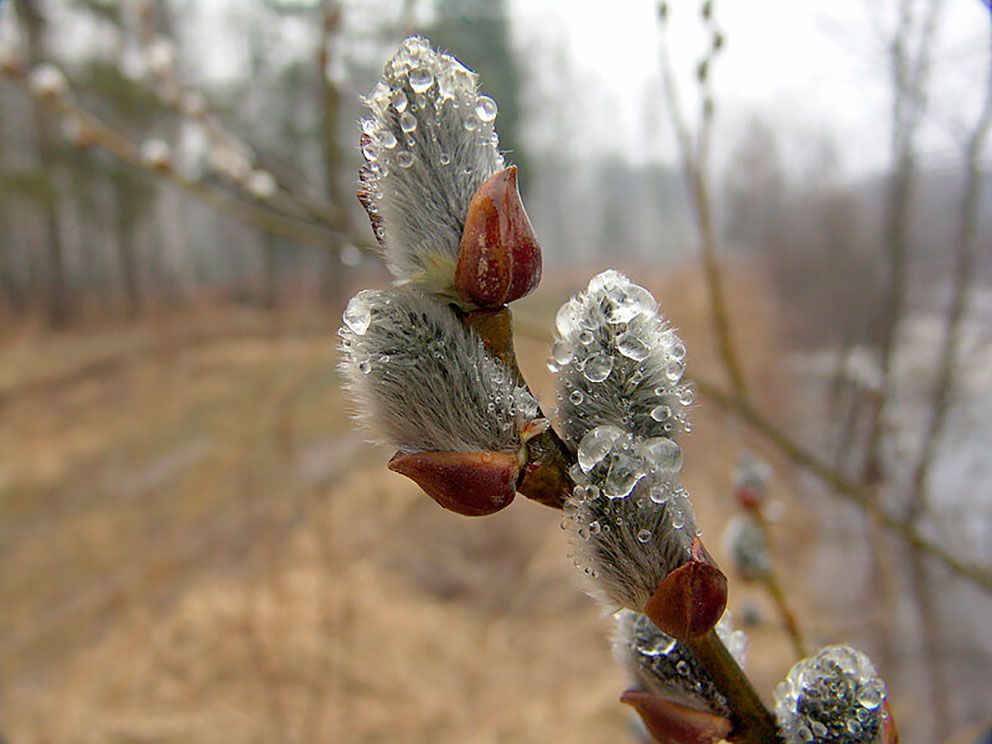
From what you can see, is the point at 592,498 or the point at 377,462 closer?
the point at 592,498

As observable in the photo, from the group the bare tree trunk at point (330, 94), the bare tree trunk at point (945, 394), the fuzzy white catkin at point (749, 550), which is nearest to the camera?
the fuzzy white catkin at point (749, 550)

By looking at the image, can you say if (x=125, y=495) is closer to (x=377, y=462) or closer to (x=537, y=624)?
(x=377, y=462)

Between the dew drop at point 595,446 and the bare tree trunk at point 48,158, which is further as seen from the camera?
the bare tree trunk at point 48,158

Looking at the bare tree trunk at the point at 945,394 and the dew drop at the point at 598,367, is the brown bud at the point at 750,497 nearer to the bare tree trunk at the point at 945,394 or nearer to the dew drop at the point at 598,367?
the dew drop at the point at 598,367

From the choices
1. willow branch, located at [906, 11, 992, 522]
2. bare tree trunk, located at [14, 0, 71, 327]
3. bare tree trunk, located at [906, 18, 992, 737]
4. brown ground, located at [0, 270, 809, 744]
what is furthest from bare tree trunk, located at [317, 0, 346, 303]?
bare tree trunk, located at [14, 0, 71, 327]

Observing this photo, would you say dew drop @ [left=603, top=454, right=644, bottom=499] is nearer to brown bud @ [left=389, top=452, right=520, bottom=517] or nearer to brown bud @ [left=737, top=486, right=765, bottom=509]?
brown bud @ [left=389, top=452, right=520, bottom=517]

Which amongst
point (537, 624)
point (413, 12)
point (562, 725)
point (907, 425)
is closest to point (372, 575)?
point (537, 624)

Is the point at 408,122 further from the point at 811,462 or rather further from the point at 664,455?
the point at 811,462

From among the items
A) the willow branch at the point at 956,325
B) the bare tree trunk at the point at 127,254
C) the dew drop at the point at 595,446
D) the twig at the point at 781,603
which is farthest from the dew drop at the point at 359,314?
the bare tree trunk at the point at 127,254
